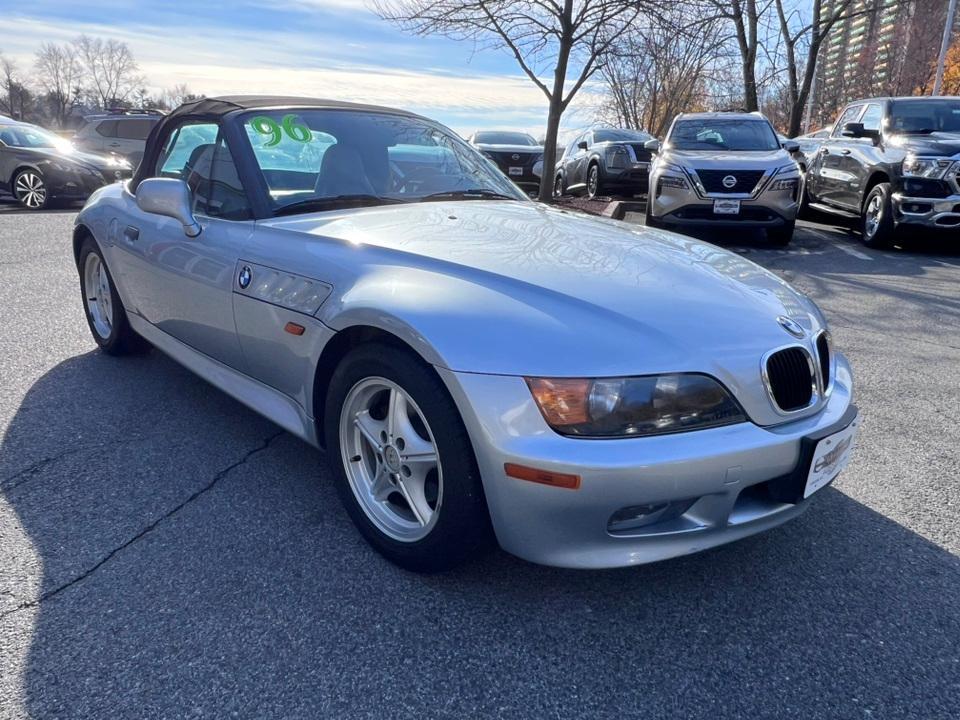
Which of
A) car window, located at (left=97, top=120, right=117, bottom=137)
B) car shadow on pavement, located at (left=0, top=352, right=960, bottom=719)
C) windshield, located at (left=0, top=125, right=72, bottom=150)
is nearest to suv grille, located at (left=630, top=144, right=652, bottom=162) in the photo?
windshield, located at (left=0, top=125, right=72, bottom=150)

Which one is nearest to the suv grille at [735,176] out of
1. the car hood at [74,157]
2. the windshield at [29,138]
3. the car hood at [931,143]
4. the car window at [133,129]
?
the car hood at [931,143]

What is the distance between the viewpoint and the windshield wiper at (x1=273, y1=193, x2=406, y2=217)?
307cm

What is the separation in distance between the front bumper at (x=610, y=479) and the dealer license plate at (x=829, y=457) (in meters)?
0.06

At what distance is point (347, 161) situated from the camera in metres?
3.35

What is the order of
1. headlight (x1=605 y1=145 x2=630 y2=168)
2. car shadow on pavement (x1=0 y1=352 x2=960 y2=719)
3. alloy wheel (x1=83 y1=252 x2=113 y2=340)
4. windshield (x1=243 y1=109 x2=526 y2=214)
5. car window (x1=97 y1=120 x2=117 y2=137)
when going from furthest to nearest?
car window (x1=97 y1=120 x2=117 y2=137)
headlight (x1=605 y1=145 x2=630 y2=168)
alloy wheel (x1=83 y1=252 x2=113 y2=340)
windshield (x1=243 y1=109 x2=526 y2=214)
car shadow on pavement (x1=0 y1=352 x2=960 y2=719)

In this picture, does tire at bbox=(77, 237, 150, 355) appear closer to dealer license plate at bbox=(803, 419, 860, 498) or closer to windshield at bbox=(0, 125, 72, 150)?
dealer license plate at bbox=(803, 419, 860, 498)

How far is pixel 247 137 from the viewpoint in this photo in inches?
128

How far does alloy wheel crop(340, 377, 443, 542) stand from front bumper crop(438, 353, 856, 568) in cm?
25

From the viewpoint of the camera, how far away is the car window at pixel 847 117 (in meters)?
10.4

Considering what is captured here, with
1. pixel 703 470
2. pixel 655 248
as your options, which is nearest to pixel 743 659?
pixel 703 470

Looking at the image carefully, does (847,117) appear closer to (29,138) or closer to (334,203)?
(334,203)

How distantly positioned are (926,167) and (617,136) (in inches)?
302

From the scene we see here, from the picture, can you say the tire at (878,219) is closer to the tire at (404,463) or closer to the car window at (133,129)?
the tire at (404,463)

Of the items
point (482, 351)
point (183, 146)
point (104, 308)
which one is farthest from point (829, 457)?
point (104, 308)
